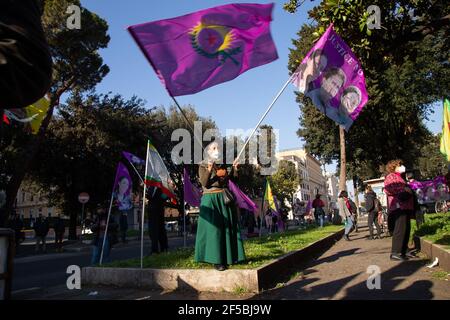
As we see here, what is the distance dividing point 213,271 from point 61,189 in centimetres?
2790

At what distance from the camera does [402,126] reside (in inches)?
1160

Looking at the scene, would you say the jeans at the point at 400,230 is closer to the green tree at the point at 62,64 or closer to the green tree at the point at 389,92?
the green tree at the point at 389,92

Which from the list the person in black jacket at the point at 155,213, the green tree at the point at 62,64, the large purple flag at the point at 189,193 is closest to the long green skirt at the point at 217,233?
the person in black jacket at the point at 155,213

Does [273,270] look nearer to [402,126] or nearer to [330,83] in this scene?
[330,83]

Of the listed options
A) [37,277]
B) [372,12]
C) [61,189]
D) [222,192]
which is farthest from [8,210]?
[372,12]

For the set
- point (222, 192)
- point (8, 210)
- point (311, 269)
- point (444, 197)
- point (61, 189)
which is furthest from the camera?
point (61, 189)

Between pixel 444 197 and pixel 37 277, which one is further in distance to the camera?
pixel 444 197

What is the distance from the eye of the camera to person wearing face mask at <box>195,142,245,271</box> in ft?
20.2

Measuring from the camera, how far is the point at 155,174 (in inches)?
329

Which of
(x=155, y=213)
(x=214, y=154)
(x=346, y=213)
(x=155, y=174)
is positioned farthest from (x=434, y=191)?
(x=214, y=154)

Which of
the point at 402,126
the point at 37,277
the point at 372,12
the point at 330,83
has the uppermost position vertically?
the point at 402,126

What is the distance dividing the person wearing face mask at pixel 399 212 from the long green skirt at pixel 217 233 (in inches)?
130

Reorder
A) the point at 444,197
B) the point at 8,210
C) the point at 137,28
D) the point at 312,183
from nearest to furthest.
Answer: the point at 137,28 < the point at 8,210 < the point at 444,197 < the point at 312,183

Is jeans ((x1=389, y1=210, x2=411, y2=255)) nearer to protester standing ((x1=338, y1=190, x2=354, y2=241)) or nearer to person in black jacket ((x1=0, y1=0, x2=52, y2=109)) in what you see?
protester standing ((x1=338, y1=190, x2=354, y2=241))
